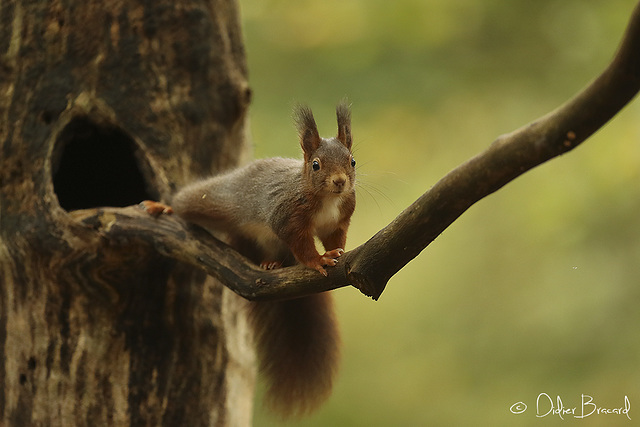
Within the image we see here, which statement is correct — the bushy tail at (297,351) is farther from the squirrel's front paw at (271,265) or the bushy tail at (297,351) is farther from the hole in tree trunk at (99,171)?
the hole in tree trunk at (99,171)

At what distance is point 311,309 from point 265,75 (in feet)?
8.37

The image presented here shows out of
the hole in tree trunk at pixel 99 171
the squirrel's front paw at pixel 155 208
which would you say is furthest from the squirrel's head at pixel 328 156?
the hole in tree trunk at pixel 99 171

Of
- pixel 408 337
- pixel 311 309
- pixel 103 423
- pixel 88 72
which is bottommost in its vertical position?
pixel 103 423

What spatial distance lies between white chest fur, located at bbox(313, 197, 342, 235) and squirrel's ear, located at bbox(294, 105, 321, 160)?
0.61ft

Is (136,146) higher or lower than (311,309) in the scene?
higher

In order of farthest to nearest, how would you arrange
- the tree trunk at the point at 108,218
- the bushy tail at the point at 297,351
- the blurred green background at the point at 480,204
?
the blurred green background at the point at 480,204 → the bushy tail at the point at 297,351 → the tree trunk at the point at 108,218

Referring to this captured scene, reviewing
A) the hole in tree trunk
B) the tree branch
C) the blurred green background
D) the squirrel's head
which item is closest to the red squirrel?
the squirrel's head

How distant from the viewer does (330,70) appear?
4758 millimetres

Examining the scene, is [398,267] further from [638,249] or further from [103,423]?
[638,249]

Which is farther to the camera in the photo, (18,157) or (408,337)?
(408,337)

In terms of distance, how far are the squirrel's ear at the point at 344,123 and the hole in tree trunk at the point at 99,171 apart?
1.01m

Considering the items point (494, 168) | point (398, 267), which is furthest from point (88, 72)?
point (494, 168)

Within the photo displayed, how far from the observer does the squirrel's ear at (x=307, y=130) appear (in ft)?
8.38

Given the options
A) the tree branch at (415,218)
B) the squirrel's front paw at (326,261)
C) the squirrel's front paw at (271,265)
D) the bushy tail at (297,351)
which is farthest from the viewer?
the bushy tail at (297,351)
